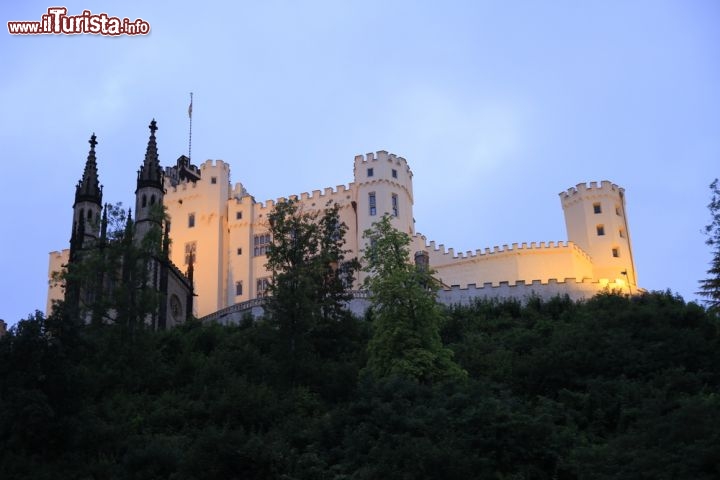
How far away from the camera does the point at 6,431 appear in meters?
30.3

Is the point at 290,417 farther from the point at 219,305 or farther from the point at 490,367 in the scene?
the point at 219,305

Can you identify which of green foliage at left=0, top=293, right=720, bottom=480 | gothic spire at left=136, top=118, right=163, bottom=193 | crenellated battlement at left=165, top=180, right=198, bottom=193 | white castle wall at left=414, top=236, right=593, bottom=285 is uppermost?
crenellated battlement at left=165, top=180, right=198, bottom=193

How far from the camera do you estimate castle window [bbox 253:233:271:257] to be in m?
72.8

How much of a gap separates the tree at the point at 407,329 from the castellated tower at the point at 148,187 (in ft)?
69.1

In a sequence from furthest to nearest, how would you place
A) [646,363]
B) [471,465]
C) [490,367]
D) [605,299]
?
1. [605,299]
2. [490,367]
3. [646,363]
4. [471,465]

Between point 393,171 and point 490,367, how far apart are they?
36.5 metres

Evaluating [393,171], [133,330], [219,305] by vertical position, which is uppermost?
[393,171]

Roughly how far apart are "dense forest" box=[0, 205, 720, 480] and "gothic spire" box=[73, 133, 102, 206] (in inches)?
632

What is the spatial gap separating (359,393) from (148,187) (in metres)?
30.1

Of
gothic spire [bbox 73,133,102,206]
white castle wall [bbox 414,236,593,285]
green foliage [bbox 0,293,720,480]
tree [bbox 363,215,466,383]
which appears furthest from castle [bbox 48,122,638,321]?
tree [bbox 363,215,466,383]

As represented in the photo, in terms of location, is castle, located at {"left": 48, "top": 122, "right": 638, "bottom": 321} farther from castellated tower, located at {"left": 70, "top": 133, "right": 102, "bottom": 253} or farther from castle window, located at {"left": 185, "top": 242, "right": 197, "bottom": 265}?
castellated tower, located at {"left": 70, "top": 133, "right": 102, "bottom": 253}

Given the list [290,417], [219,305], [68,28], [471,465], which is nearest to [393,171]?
[219,305]

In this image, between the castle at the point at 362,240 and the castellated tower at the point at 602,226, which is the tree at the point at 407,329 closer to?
the castle at the point at 362,240

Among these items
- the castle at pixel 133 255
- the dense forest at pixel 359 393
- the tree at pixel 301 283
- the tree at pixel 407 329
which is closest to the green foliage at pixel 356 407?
the dense forest at pixel 359 393
